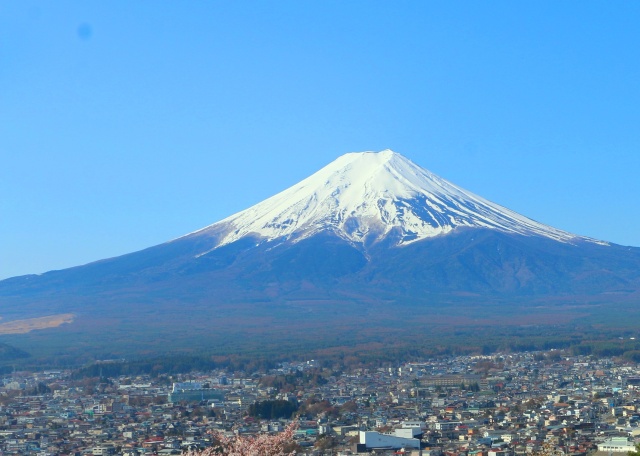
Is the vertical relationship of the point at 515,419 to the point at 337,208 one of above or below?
below

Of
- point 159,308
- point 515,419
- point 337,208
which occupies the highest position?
point 337,208

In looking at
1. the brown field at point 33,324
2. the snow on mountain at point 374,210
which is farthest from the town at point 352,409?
the snow on mountain at point 374,210

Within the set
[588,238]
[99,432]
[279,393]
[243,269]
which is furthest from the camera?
[588,238]

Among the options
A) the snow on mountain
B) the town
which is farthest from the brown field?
the town

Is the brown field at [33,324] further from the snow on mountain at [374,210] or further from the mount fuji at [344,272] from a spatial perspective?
the snow on mountain at [374,210]

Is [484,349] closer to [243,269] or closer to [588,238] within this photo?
[243,269]

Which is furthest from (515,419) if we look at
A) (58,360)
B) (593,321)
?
(593,321)
